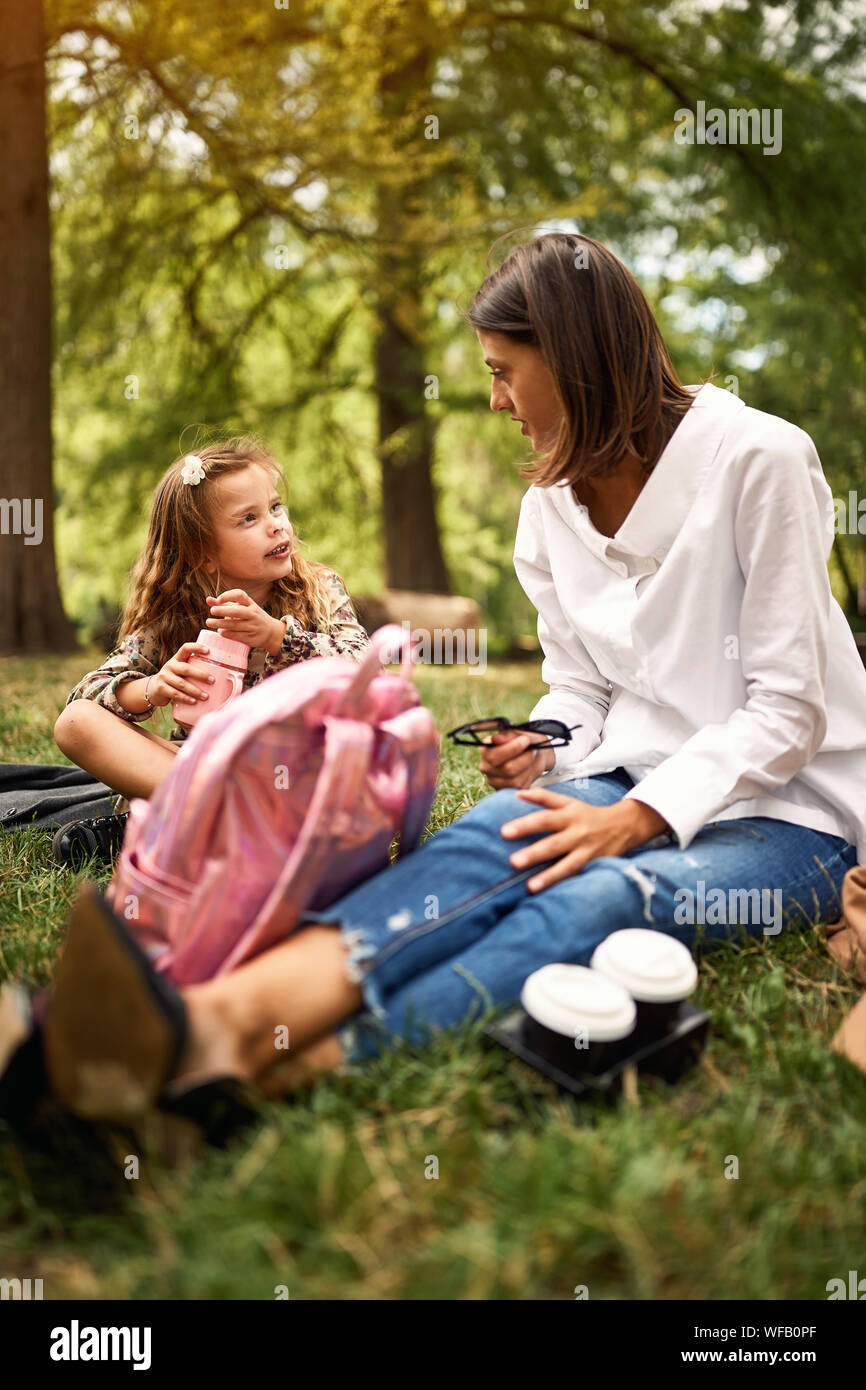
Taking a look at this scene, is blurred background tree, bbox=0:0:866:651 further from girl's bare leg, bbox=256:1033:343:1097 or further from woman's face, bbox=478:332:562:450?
girl's bare leg, bbox=256:1033:343:1097

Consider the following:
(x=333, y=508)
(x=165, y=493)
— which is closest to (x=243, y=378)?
(x=333, y=508)

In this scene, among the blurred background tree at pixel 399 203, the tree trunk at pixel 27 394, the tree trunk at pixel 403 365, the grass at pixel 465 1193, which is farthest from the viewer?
the tree trunk at pixel 403 365

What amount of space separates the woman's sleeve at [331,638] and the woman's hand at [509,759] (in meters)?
0.60

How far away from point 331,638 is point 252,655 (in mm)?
187

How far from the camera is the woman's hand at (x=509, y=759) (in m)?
1.92

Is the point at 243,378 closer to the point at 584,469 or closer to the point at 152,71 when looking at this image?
the point at 152,71

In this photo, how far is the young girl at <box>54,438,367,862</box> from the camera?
7.72 feet

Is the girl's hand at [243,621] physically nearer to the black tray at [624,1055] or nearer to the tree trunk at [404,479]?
the black tray at [624,1055]

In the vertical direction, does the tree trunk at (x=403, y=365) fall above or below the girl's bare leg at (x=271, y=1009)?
above

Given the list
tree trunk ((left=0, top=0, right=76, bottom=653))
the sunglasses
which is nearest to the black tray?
the sunglasses

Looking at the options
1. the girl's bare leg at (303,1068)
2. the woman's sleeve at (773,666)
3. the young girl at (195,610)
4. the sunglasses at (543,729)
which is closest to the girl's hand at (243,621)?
the young girl at (195,610)

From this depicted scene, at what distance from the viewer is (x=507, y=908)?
1.62 m

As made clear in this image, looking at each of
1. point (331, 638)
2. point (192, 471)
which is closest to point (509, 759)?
point (331, 638)
